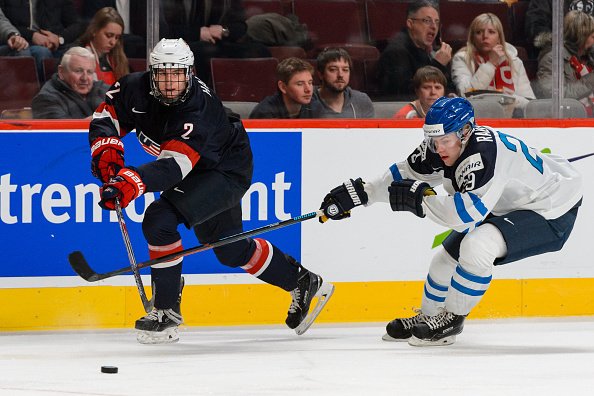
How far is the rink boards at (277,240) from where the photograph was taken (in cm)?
468

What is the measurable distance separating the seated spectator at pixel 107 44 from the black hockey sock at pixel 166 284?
889 mm

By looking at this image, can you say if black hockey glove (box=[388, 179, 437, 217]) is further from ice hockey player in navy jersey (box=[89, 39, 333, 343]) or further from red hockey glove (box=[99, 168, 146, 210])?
red hockey glove (box=[99, 168, 146, 210])

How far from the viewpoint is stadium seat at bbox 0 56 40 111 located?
15.4 ft

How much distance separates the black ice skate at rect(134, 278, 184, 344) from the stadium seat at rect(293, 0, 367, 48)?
1.28 meters

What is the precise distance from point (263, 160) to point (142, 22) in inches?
28.7

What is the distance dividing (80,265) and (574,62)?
91.0 inches

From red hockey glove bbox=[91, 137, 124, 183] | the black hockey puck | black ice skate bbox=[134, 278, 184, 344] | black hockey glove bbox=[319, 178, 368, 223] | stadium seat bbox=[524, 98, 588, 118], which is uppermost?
stadium seat bbox=[524, 98, 588, 118]

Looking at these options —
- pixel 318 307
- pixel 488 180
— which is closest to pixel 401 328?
pixel 318 307

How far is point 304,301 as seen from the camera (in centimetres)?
465

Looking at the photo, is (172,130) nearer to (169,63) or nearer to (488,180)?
(169,63)

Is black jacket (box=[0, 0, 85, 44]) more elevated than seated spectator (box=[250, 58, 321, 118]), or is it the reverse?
black jacket (box=[0, 0, 85, 44])

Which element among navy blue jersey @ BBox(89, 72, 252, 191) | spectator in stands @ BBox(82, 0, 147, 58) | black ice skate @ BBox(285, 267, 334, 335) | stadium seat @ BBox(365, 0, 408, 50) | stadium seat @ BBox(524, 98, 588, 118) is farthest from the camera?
stadium seat @ BBox(524, 98, 588, 118)

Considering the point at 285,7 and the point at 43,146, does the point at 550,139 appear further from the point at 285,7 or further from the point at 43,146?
the point at 43,146

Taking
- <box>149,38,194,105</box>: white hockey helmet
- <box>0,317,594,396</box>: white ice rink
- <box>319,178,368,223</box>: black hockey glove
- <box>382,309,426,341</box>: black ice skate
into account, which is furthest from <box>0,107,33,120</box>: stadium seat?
<box>382,309,426,341</box>: black ice skate
